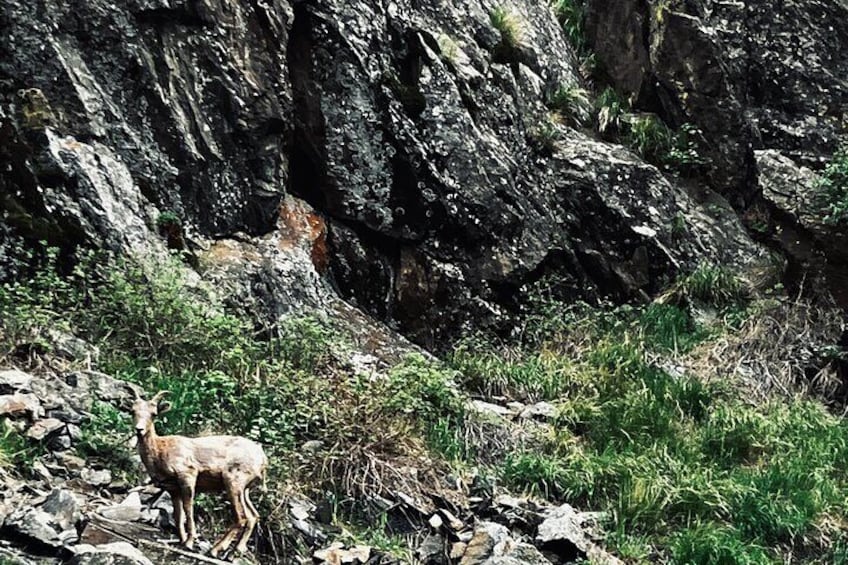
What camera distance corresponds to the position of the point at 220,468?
4.62 m

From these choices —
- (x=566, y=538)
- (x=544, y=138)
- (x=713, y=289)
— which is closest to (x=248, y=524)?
(x=566, y=538)

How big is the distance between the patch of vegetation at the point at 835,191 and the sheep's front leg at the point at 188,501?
26.0 feet

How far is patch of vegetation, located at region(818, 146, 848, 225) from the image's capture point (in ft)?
32.5

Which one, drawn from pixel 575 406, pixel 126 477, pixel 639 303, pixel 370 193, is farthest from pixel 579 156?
pixel 126 477

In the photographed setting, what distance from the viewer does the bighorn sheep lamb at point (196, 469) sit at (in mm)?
4523

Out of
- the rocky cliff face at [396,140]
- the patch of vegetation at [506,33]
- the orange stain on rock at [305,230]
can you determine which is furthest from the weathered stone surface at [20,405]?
the patch of vegetation at [506,33]

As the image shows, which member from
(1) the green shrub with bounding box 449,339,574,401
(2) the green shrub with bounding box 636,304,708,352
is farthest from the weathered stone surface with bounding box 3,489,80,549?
(2) the green shrub with bounding box 636,304,708,352

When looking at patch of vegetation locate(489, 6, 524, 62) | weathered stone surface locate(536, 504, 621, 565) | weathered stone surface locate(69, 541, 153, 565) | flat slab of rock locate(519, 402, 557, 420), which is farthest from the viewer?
patch of vegetation locate(489, 6, 524, 62)

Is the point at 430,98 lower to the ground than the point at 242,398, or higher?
higher

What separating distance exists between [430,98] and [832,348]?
5.09 metres

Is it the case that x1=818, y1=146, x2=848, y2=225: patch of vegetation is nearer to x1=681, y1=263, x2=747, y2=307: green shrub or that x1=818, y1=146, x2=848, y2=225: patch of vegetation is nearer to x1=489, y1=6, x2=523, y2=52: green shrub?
x1=681, y1=263, x2=747, y2=307: green shrub

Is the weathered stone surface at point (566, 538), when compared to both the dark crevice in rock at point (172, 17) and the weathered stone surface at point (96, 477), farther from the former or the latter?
the dark crevice in rock at point (172, 17)

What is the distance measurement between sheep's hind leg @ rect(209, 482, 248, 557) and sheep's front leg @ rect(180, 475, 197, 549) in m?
0.13

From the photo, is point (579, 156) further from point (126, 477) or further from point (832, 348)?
point (126, 477)
